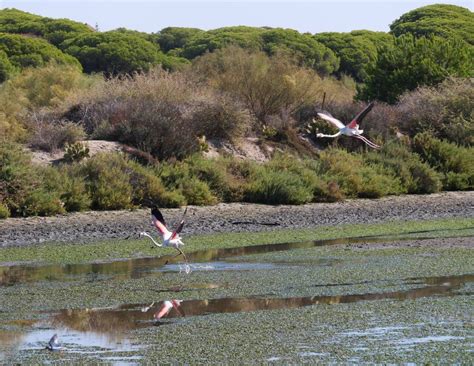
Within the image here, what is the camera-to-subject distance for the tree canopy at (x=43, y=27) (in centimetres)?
6750

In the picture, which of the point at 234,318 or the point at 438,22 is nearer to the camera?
the point at 234,318

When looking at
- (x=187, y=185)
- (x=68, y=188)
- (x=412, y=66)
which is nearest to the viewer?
(x=68, y=188)

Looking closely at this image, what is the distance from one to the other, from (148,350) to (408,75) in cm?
3500

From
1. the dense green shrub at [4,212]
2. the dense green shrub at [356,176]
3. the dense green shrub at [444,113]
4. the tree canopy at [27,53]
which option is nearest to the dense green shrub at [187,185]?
the dense green shrub at [356,176]

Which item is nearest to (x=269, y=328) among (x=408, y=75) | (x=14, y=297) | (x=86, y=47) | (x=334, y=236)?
(x=14, y=297)

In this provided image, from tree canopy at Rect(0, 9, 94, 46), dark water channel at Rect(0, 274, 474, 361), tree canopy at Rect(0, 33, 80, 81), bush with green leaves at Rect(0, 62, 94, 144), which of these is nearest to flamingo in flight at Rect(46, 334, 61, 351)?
dark water channel at Rect(0, 274, 474, 361)

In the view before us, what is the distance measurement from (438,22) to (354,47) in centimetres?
770

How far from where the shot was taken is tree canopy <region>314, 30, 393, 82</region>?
232 ft

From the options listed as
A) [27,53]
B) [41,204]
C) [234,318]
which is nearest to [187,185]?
[41,204]

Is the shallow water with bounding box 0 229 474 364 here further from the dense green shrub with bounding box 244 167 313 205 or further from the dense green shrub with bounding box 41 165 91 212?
the dense green shrub with bounding box 244 167 313 205

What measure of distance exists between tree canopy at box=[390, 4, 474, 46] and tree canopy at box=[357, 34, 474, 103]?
23247 millimetres

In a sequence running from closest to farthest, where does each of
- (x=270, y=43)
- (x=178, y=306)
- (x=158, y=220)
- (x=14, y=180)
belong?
1. (x=178, y=306)
2. (x=158, y=220)
3. (x=14, y=180)
4. (x=270, y=43)

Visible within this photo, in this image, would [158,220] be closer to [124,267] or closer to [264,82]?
[124,267]

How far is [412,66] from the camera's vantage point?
46.9 meters
